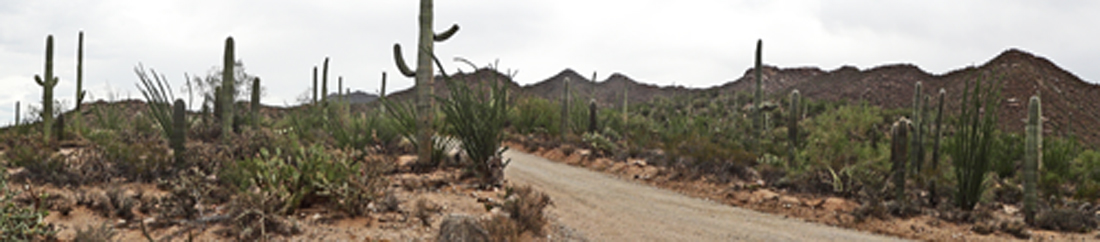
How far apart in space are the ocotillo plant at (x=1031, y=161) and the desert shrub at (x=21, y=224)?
408 inches

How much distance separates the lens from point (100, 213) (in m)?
5.23

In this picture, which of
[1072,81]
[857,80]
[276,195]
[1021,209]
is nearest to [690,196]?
[1021,209]

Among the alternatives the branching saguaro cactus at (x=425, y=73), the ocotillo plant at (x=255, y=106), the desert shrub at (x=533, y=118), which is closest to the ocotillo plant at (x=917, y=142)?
the branching saguaro cactus at (x=425, y=73)

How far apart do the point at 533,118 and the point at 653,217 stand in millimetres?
10079

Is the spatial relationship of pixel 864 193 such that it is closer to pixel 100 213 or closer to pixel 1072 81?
pixel 100 213

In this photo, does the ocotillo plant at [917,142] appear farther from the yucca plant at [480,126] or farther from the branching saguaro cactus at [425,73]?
the branching saguaro cactus at [425,73]

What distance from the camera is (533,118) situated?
17.5 meters

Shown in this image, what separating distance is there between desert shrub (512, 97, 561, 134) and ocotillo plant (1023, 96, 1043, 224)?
995 centimetres

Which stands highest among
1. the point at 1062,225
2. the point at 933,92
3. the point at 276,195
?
the point at 933,92

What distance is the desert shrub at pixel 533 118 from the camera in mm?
17109

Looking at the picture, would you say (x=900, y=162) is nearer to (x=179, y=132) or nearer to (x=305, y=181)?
(x=305, y=181)

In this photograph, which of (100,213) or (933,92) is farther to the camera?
(933,92)

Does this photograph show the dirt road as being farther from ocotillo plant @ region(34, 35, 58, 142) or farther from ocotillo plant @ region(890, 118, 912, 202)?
ocotillo plant @ region(34, 35, 58, 142)

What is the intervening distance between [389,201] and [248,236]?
1247mm
